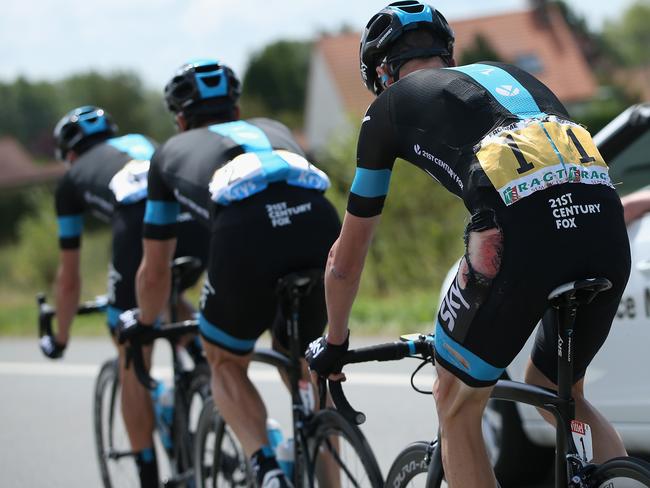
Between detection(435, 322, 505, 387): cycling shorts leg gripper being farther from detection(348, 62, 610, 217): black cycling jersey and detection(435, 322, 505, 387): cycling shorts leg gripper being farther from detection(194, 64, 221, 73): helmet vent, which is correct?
detection(194, 64, 221, 73): helmet vent

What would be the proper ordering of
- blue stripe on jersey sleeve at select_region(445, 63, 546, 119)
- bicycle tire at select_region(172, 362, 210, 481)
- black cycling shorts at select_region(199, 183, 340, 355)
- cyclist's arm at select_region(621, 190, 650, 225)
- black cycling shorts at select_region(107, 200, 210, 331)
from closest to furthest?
blue stripe on jersey sleeve at select_region(445, 63, 546, 119) < black cycling shorts at select_region(199, 183, 340, 355) < cyclist's arm at select_region(621, 190, 650, 225) < bicycle tire at select_region(172, 362, 210, 481) < black cycling shorts at select_region(107, 200, 210, 331)

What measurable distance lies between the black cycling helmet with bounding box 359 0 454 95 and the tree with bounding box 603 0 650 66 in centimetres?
15348

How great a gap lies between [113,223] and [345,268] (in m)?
2.79

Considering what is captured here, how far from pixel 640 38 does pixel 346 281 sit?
16005 cm

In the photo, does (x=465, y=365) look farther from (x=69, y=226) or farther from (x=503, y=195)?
(x=69, y=226)

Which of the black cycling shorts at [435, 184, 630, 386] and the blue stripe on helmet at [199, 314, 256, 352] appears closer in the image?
the black cycling shorts at [435, 184, 630, 386]

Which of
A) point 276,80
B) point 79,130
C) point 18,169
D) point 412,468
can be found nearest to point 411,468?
point 412,468

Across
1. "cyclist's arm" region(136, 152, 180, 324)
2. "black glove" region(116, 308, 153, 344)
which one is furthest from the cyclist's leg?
"cyclist's arm" region(136, 152, 180, 324)

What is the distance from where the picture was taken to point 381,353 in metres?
3.68

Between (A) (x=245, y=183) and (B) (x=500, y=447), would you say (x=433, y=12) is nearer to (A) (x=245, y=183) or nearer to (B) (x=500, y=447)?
(A) (x=245, y=183)

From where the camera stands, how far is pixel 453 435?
334 centimetres

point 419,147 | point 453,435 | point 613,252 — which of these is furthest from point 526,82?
point 453,435

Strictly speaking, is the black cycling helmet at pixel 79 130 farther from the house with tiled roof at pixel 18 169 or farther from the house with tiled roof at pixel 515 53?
the house with tiled roof at pixel 18 169

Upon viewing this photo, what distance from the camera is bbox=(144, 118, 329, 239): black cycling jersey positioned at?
464cm
